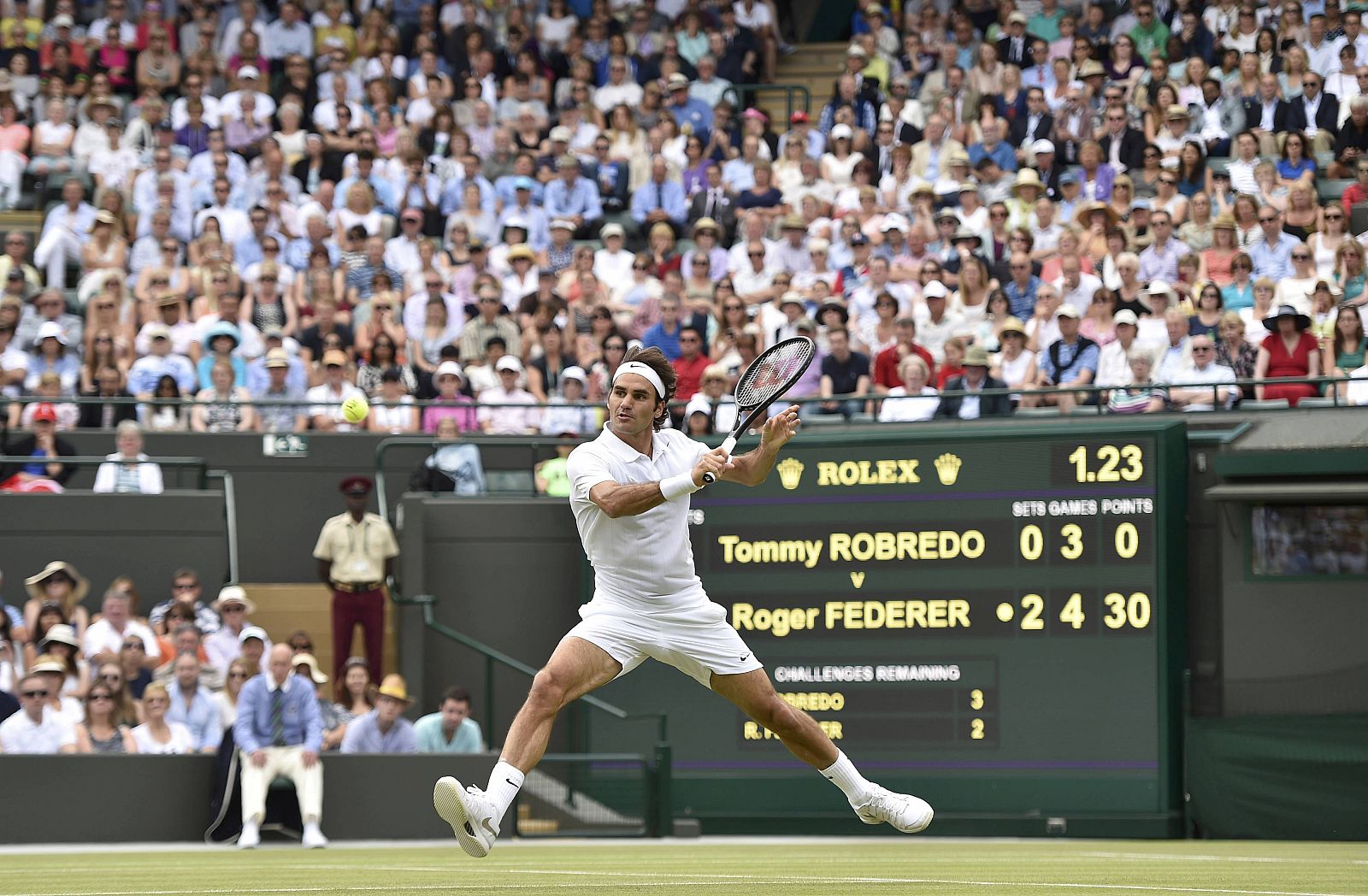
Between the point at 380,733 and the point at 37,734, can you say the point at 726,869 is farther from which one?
the point at 37,734

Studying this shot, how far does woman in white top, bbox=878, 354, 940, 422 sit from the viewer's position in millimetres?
15672

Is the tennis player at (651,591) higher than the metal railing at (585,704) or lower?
higher

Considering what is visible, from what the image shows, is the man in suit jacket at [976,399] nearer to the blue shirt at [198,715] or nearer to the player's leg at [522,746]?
the blue shirt at [198,715]

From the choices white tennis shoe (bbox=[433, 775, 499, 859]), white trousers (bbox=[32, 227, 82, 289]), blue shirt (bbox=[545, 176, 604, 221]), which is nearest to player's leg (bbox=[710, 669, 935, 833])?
white tennis shoe (bbox=[433, 775, 499, 859])

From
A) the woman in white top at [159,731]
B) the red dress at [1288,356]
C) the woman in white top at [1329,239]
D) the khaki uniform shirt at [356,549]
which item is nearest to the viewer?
the woman in white top at [159,731]

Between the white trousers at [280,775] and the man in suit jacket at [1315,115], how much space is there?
1081cm

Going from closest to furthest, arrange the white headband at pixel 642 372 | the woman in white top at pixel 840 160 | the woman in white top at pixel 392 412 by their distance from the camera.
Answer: the white headband at pixel 642 372
the woman in white top at pixel 392 412
the woman in white top at pixel 840 160

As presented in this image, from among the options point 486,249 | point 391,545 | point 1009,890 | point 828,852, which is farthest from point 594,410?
point 1009,890

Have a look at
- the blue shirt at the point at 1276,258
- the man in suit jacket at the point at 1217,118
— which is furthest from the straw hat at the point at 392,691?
the man in suit jacket at the point at 1217,118

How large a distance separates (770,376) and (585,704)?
777cm

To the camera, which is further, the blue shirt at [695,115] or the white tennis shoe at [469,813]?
the blue shirt at [695,115]

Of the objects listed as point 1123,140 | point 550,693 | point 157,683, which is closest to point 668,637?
point 550,693

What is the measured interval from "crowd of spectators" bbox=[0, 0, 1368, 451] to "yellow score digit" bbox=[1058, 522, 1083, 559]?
3.45 ft

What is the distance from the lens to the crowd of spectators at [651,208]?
16766mm
